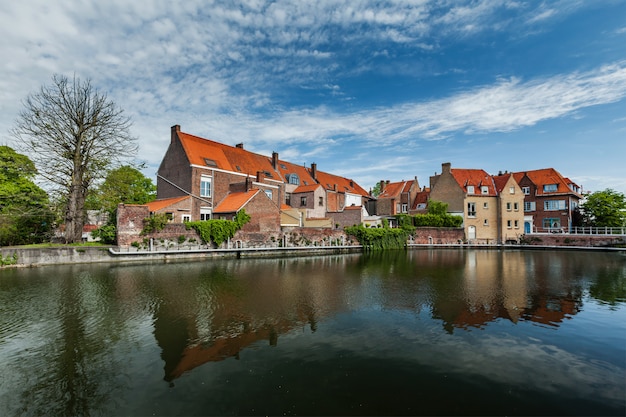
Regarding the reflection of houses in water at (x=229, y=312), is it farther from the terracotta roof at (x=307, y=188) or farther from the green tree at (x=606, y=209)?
the green tree at (x=606, y=209)

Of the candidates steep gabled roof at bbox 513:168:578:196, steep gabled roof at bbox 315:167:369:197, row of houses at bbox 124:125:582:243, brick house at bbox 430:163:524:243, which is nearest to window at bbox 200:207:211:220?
row of houses at bbox 124:125:582:243

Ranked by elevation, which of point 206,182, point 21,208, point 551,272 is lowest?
point 551,272

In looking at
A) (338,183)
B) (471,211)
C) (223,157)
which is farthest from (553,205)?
(223,157)

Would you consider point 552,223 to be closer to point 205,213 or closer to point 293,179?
point 293,179

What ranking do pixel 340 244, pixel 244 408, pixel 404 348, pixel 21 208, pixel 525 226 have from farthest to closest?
pixel 525 226 → pixel 340 244 → pixel 21 208 → pixel 404 348 → pixel 244 408

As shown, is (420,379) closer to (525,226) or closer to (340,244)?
(340,244)

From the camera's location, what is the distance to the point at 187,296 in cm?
1348

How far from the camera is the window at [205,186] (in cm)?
3322

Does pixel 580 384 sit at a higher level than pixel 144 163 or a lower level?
lower

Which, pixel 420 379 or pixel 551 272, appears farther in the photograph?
pixel 551 272

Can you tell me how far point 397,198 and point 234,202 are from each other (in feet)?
103

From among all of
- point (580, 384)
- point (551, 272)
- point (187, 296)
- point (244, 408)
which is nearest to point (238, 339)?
point (244, 408)

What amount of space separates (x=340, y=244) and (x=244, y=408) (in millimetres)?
31964

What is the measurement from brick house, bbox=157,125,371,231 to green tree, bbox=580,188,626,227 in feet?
116
